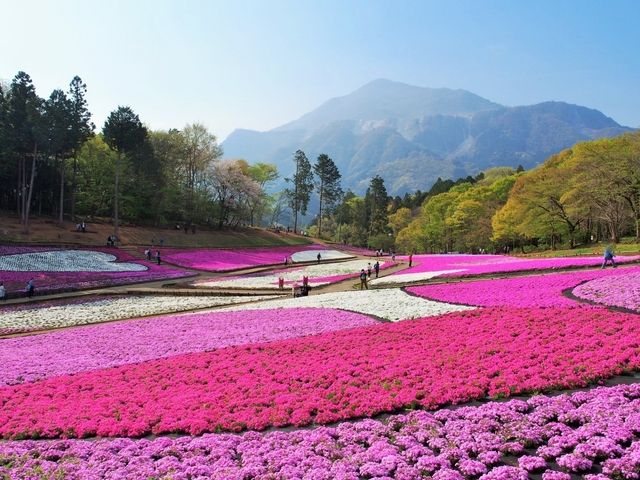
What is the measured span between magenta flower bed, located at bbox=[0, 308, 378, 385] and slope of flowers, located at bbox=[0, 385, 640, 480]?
6.56 meters

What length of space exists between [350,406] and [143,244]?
52.2 m

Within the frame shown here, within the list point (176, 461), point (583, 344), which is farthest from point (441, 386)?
point (176, 461)

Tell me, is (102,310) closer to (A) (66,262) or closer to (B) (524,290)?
(A) (66,262)

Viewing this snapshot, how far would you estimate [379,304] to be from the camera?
2266cm

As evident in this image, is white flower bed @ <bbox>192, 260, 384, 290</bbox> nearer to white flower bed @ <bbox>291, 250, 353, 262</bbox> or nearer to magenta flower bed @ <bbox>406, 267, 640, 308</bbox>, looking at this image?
white flower bed @ <bbox>291, 250, 353, 262</bbox>

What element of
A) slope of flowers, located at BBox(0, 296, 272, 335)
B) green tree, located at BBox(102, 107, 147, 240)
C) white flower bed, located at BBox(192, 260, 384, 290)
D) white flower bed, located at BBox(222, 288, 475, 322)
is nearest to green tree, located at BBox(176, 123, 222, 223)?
green tree, located at BBox(102, 107, 147, 240)

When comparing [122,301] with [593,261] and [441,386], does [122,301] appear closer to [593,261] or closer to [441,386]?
[441,386]

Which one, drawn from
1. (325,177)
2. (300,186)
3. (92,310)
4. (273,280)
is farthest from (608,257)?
(325,177)

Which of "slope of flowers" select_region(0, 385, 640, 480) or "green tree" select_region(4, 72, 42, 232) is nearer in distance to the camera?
"slope of flowers" select_region(0, 385, 640, 480)

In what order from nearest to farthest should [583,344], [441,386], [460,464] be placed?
[460,464] < [441,386] < [583,344]

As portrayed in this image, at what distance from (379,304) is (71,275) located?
26.7 m

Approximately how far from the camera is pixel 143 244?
55.6 meters

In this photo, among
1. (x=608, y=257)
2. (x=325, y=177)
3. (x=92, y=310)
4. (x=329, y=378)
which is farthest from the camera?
Answer: (x=325, y=177)

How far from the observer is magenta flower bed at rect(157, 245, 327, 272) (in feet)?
154
